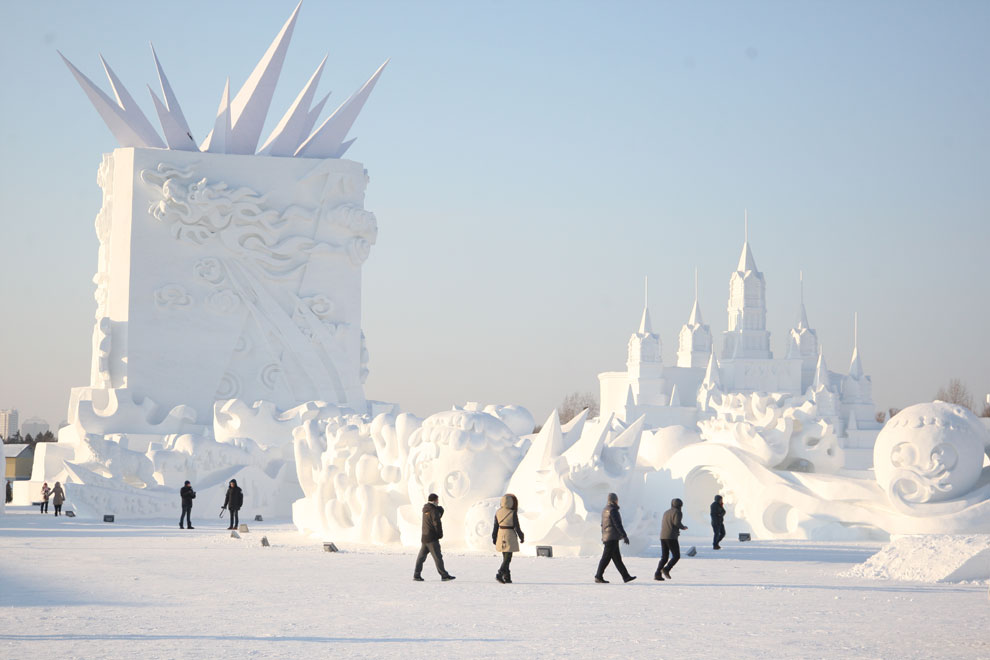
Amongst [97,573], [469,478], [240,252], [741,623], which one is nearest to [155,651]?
[741,623]

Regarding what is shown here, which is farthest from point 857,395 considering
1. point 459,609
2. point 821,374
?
point 459,609

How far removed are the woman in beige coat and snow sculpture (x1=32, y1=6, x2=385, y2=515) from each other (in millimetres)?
17444

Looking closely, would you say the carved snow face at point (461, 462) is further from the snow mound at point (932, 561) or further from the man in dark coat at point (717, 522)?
the snow mound at point (932, 561)

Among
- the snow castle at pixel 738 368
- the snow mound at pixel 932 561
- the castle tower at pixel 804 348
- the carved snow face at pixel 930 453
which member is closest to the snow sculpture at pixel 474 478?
the snow mound at pixel 932 561

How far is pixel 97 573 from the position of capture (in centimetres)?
1227

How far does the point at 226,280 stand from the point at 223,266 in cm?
34

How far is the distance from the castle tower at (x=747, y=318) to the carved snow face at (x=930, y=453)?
57646 millimetres

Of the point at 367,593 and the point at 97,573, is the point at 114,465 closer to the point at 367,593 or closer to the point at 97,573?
the point at 97,573

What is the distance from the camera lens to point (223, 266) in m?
29.8

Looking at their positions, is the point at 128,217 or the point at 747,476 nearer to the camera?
the point at 747,476

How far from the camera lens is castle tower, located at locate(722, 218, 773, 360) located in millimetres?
75125

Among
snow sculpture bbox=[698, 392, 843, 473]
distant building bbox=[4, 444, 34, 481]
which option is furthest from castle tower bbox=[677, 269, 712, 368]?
snow sculpture bbox=[698, 392, 843, 473]

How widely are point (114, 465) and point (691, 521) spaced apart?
38.2 ft

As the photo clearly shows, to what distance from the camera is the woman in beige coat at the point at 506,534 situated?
11.5 meters
